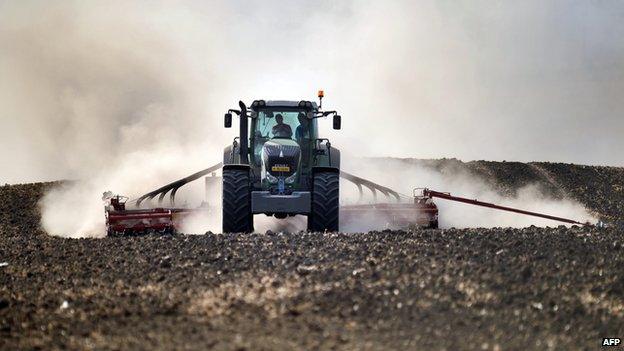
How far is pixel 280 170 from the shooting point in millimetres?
17016

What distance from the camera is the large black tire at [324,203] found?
1661 cm

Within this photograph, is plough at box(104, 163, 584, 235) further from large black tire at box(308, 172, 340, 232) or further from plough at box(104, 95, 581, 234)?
large black tire at box(308, 172, 340, 232)

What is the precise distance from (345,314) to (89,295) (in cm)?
329

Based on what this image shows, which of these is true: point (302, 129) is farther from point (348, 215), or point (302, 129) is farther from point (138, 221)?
point (138, 221)

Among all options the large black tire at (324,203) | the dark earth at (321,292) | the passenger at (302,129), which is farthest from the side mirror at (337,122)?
the dark earth at (321,292)

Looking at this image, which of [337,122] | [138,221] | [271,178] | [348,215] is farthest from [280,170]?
[138,221]

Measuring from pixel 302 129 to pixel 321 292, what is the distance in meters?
9.23

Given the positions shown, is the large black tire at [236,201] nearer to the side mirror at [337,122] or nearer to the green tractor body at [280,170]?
the green tractor body at [280,170]

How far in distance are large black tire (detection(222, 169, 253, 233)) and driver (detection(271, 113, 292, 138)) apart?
159 cm

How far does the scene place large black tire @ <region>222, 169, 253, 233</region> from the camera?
1667cm

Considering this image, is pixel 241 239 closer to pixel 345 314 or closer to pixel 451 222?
pixel 345 314

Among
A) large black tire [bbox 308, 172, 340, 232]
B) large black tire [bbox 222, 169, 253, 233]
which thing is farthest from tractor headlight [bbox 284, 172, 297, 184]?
Result: large black tire [bbox 222, 169, 253, 233]

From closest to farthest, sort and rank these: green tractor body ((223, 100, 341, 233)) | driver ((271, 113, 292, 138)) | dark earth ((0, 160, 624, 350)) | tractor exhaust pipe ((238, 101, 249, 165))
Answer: dark earth ((0, 160, 624, 350))
green tractor body ((223, 100, 341, 233))
tractor exhaust pipe ((238, 101, 249, 165))
driver ((271, 113, 292, 138))

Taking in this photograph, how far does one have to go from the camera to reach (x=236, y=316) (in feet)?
26.8
